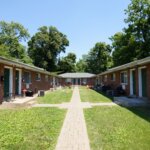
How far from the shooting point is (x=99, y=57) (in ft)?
254

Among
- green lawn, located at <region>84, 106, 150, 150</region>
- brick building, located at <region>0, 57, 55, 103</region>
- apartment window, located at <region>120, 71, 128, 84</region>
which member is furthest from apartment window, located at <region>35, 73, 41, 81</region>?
green lawn, located at <region>84, 106, 150, 150</region>

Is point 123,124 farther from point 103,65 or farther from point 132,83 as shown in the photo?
point 103,65

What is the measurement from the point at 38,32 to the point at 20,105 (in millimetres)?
57866

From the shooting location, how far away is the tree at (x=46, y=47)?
67.9 m

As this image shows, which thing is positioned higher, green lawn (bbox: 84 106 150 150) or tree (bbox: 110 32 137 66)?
tree (bbox: 110 32 137 66)

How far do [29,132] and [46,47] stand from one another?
203ft

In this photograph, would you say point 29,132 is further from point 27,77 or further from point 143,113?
point 27,77

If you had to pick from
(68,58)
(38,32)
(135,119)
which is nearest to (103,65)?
(68,58)

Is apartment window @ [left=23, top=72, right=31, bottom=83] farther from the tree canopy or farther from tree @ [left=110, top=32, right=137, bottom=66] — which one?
tree @ [left=110, top=32, right=137, bottom=66]

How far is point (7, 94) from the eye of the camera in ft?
53.7

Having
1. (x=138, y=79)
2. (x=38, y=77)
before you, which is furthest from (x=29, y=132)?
(x=38, y=77)

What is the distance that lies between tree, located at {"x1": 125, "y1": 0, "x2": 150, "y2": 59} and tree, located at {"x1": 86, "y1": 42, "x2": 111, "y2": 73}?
34270 mm

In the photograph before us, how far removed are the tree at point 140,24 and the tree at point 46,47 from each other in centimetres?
3078

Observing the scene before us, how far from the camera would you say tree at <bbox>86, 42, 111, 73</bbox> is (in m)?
76.2
